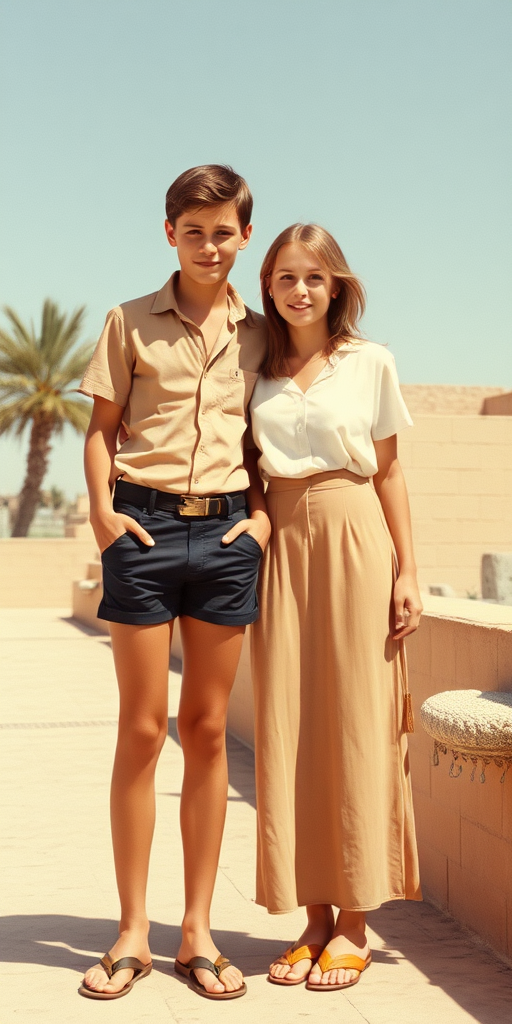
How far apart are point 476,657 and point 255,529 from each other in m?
0.83

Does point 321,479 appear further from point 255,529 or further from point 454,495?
point 454,495

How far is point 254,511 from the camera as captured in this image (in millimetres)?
2910

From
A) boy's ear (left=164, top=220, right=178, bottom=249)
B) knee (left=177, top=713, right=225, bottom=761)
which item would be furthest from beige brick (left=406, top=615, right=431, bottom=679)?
boy's ear (left=164, top=220, right=178, bottom=249)

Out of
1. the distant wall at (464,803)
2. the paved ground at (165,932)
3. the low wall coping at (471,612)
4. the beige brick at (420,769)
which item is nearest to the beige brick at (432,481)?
the paved ground at (165,932)

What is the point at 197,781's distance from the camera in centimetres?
288

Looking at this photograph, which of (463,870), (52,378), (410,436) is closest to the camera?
(463,870)

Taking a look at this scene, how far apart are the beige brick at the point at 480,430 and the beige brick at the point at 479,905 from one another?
40.6 ft

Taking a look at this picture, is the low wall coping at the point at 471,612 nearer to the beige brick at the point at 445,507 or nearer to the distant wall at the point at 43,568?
the beige brick at the point at 445,507

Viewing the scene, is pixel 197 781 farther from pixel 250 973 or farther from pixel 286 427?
pixel 286 427

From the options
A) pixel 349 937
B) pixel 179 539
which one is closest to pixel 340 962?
pixel 349 937

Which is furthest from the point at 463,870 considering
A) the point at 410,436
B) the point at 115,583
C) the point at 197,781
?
the point at 410,436

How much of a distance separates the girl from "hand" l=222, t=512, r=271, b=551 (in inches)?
2.1

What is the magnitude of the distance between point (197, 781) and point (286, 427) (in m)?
0.95

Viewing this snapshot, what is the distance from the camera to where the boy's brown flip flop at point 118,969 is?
2689 mm
